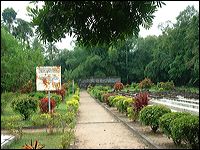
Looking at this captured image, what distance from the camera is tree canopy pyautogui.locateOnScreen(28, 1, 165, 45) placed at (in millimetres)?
2395

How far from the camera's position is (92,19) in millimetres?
2523

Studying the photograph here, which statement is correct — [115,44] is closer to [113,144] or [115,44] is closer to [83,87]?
[113,144]

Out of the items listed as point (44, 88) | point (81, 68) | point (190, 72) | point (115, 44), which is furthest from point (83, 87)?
point (115, 44)

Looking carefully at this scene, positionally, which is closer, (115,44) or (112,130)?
(115,44)

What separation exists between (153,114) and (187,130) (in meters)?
3.07

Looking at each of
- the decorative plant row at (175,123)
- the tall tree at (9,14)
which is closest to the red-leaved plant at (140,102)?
the decorative plant row at (175,123)

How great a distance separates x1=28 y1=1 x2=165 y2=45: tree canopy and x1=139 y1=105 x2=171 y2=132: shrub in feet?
26.9

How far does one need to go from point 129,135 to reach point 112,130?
53.4 inches

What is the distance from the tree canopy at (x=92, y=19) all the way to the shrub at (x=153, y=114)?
26.9 ft

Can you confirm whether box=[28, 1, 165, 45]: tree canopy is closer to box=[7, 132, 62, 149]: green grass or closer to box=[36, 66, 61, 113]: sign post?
box=[7, 132, 62, 149]: green grass

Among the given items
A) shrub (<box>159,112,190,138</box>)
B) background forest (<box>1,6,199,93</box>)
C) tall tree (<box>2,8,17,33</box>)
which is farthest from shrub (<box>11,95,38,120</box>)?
background forest (<box>1,6,199,93</box>)

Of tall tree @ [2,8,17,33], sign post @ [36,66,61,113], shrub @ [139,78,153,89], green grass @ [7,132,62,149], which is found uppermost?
tall tree @ [2,8,17,33]

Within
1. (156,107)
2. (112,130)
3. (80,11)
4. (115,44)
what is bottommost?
(112,130)

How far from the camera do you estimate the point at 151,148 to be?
9.09 m
